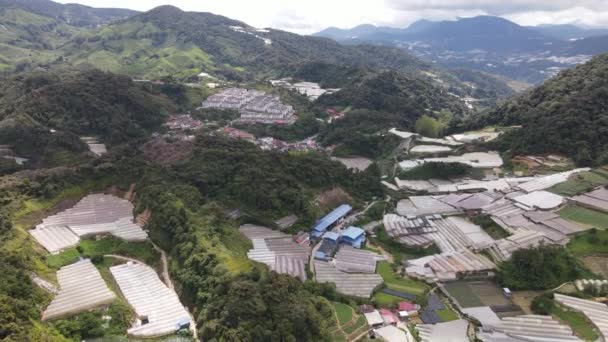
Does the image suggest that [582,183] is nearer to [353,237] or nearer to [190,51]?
[353,237]

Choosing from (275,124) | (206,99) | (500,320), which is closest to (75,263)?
(500,320)

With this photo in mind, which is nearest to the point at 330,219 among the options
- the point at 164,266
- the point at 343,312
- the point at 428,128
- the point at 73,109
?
the point at 343,312

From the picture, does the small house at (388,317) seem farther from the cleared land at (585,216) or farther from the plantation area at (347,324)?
the cleared land at (585,216)

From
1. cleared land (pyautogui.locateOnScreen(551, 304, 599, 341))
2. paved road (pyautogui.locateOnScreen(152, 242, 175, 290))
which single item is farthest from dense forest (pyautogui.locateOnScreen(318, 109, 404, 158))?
cleared land (pyautogui.locateOnScreen(551, 304, 599, 341))

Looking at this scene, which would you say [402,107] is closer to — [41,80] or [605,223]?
[605,223]

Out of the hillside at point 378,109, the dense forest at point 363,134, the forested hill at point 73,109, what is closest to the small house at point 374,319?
the dense forest at point 363,134
